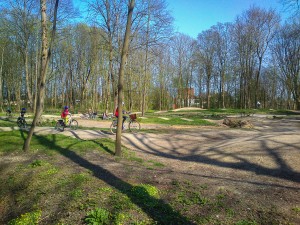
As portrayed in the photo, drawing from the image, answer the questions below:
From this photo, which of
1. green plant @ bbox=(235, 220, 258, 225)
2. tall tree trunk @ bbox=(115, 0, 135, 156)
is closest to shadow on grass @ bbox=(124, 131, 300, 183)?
tall tree trunk @ bbox=(115, 0, 135, 156)

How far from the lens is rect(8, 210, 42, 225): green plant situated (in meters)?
4.41

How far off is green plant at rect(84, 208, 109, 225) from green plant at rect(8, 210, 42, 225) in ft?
2.83

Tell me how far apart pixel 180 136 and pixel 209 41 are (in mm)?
35318

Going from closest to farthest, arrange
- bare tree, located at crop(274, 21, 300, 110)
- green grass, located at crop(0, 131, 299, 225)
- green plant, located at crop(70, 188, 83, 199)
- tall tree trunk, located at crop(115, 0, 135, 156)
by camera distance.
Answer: green grass, located at crop(0, 131, 299, 225) → green plant, located at crop(70, 188, 83, 199) → tall tree trunk, located at crop(115, 0, 135, 156) → bare tree, located at crop(274, 21, 300, 110)

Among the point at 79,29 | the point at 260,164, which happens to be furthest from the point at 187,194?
the point at 79,29

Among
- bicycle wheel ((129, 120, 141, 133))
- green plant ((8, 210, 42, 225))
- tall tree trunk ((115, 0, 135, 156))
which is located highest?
tall tree trunk ((115, 0, 135, 156))

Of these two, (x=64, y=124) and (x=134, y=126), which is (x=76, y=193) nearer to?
(x=64, y=124)

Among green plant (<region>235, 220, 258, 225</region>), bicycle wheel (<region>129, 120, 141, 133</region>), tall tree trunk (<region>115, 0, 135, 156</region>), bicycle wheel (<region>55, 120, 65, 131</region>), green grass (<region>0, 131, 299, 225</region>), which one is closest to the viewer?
green plant (<region>235, 220, 258, 225</region>)

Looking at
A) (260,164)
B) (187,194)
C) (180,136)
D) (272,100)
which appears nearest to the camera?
(187,194)

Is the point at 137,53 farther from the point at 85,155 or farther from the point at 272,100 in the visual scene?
the point at 272,100

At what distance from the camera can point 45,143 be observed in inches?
440

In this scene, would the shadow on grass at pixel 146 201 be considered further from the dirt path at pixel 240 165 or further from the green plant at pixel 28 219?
the green plant at pixel 28 219

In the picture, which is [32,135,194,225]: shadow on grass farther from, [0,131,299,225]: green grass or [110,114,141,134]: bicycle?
[110,114,141,134]: bicycle

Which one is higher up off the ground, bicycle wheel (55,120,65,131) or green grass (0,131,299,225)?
bicycle wheel (55,120,65,131)
